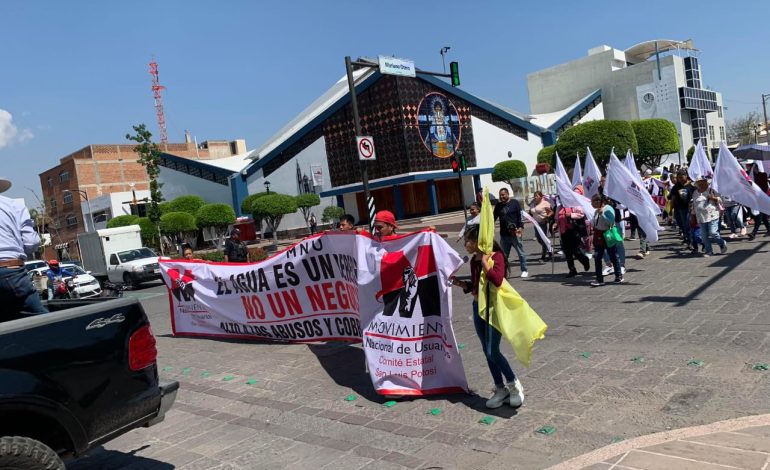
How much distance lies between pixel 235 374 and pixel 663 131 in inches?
1972

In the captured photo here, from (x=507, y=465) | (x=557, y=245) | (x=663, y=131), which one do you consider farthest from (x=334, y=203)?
(x=507, y=465)

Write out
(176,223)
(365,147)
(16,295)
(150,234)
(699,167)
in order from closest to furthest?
(16,295)
(365,147)
(699,167)
(176,223)
(150,234)

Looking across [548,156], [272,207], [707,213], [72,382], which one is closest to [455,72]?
[707,213]

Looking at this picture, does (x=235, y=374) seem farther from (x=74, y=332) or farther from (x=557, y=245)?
(x=557, y=245)

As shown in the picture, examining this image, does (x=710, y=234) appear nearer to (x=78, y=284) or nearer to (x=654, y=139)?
(x=78, y=284)

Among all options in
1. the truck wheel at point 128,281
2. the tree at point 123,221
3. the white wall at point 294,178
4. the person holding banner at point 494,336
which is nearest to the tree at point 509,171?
the white wall at point 294,178

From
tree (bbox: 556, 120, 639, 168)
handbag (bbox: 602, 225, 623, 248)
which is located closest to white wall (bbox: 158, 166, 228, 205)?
tree (bbox: 556, 120, 639, 168)

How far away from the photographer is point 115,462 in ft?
15.5

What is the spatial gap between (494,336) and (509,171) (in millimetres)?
42677

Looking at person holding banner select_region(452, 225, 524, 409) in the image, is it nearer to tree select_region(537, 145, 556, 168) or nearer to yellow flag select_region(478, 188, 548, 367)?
yellow flag select_region(478, 188, 548, 367)

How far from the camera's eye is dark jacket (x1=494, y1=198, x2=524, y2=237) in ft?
37.1

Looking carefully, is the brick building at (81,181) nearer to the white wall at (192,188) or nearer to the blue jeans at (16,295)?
the white wall at (192,188)

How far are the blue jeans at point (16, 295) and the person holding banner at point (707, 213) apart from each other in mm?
10954

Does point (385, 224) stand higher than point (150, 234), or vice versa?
point (150, 234)
